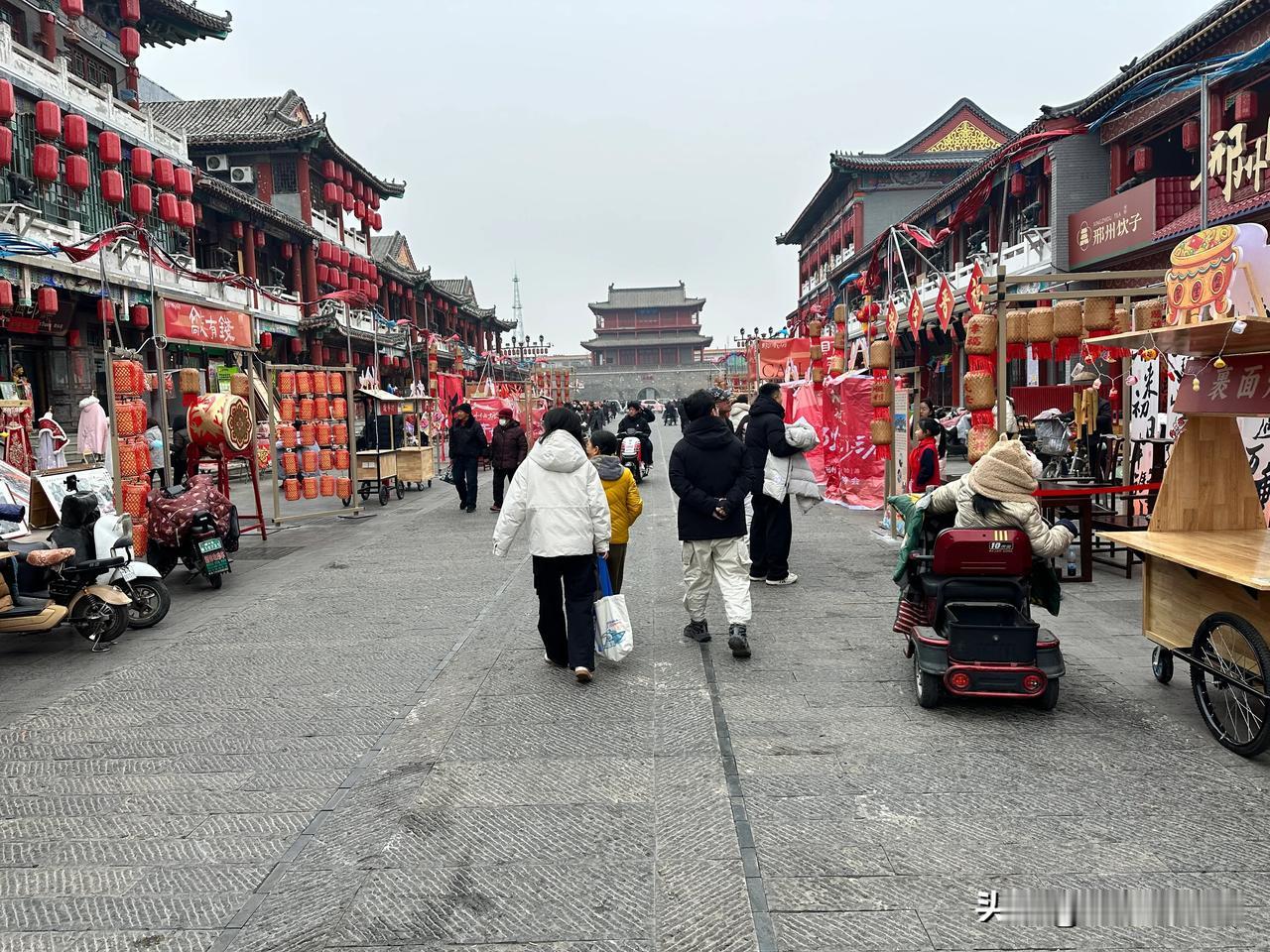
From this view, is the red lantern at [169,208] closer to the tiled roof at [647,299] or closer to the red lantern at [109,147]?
the red lantern at [109,147]

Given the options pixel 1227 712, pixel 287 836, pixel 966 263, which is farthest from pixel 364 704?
pixel 966 263

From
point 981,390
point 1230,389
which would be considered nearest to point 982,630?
point 1230,389

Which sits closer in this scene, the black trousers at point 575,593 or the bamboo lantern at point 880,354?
the black trousers at point 575,593

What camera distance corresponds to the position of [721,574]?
5.89 m

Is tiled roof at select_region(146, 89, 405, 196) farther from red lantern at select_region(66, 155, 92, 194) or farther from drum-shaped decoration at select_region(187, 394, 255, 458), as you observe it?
drum-shaped decoration at select_region(187, 394, 255, 458)

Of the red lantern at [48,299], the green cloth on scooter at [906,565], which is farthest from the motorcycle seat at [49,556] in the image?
the red lantern at [48,299]

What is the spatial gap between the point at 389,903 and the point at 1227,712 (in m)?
3.72

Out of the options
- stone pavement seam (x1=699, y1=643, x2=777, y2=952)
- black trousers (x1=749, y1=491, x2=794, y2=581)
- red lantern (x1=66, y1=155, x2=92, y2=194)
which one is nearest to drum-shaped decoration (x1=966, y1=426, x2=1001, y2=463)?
black trousers (x1=749, y1=491, x2=794, y2=581)

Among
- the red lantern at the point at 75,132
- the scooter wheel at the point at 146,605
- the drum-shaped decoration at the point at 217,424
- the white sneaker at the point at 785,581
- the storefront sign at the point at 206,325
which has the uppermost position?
the red lantern at the point at 75,132

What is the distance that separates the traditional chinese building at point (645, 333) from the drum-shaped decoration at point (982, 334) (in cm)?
7057

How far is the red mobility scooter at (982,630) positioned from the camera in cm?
453

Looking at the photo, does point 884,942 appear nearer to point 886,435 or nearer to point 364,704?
point 364,704

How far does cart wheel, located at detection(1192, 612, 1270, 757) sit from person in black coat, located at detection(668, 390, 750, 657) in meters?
2.43

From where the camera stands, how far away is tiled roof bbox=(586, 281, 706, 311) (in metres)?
77.7
